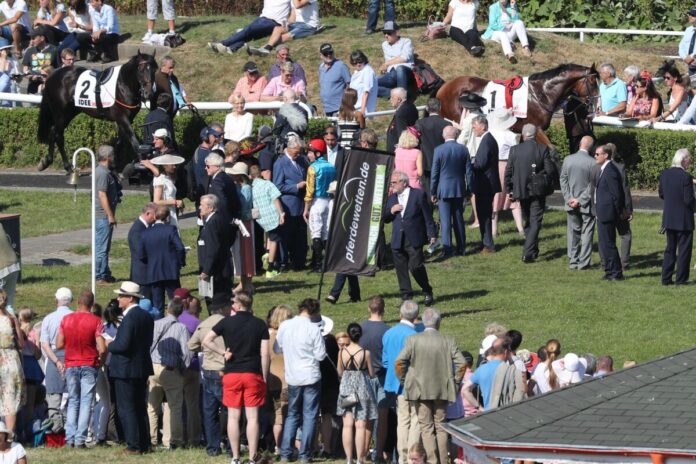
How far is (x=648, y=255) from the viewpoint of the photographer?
22672 millimetres

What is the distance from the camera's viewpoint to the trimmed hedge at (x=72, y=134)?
2861 cm

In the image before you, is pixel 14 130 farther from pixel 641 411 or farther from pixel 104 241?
pixel 641 411

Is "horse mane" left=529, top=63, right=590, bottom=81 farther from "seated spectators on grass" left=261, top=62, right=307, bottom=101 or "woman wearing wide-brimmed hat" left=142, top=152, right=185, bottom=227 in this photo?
"woman wearing wide-brimmed hat" left=142, top=152, right=185, bottom=227

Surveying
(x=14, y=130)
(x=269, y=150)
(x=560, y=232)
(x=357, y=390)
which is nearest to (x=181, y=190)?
(x=269, y=150)

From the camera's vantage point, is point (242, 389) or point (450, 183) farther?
point (450, 183)

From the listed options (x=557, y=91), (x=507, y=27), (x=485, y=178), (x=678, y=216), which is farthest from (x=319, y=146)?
(x=507, y=27)

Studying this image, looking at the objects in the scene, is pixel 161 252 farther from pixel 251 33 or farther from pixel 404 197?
pixel 251 33

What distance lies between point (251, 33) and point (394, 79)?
4.85 meters

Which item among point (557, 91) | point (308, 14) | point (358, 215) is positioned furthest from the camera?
point (308, 14)

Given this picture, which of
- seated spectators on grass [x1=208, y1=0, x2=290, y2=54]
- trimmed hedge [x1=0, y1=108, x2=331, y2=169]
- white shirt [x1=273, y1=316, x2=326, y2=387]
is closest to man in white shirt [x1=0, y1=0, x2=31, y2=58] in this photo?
trimmed hedge [x1=0, y1=108, x2=331, y2=169]

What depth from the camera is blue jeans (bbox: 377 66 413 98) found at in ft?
94.6

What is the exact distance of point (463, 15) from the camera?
31.6 m

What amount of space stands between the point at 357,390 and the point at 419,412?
64 cm

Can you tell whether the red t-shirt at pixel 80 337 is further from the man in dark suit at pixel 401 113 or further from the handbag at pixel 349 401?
the man in dark suit at pixel 401 113
